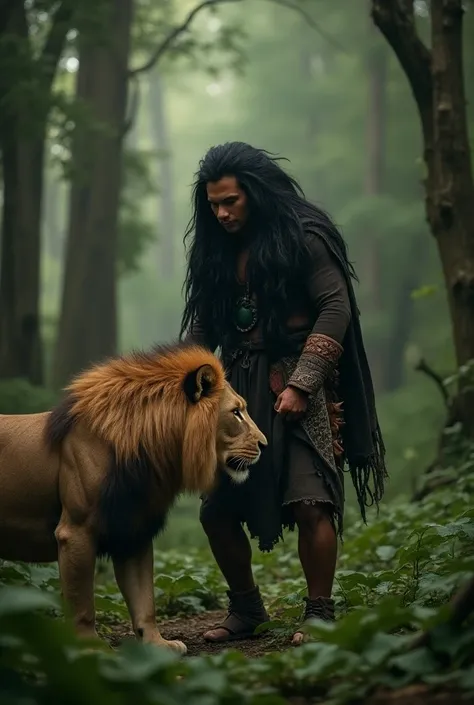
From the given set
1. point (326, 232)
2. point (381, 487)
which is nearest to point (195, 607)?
point (381, 487)

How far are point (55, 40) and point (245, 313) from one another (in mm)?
7066

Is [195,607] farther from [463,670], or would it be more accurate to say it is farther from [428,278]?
[428,278]

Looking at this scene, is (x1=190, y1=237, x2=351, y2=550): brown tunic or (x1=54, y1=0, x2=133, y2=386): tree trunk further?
(x1=54, y1=0, x2=133, y2=386): tree trunk

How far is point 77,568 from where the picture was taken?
492cm

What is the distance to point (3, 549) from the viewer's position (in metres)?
5.25

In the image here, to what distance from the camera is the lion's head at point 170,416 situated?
504 centimetres

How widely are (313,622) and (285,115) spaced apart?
31727 millimetres

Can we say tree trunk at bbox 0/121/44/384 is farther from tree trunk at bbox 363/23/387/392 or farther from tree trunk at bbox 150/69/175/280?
tree trunk at bbox 150/69/175/280

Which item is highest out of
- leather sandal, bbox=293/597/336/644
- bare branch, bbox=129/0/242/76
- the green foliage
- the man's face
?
bare branch, bbox=129/0/242/76

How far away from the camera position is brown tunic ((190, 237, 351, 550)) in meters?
5.28

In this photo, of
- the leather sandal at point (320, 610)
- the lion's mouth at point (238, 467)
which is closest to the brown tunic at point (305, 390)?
the lion's mouth at point (238, 467)

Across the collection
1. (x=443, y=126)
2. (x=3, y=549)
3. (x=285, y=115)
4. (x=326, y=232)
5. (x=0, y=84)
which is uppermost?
(x=285, y=115)

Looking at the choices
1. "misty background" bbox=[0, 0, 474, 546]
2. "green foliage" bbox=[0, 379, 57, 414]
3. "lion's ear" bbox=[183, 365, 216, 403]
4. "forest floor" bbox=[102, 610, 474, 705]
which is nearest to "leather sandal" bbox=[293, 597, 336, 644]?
"forest floor" bbox=[102, 610, 474, 705]

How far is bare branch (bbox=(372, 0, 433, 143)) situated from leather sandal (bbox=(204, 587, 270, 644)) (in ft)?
13.4
